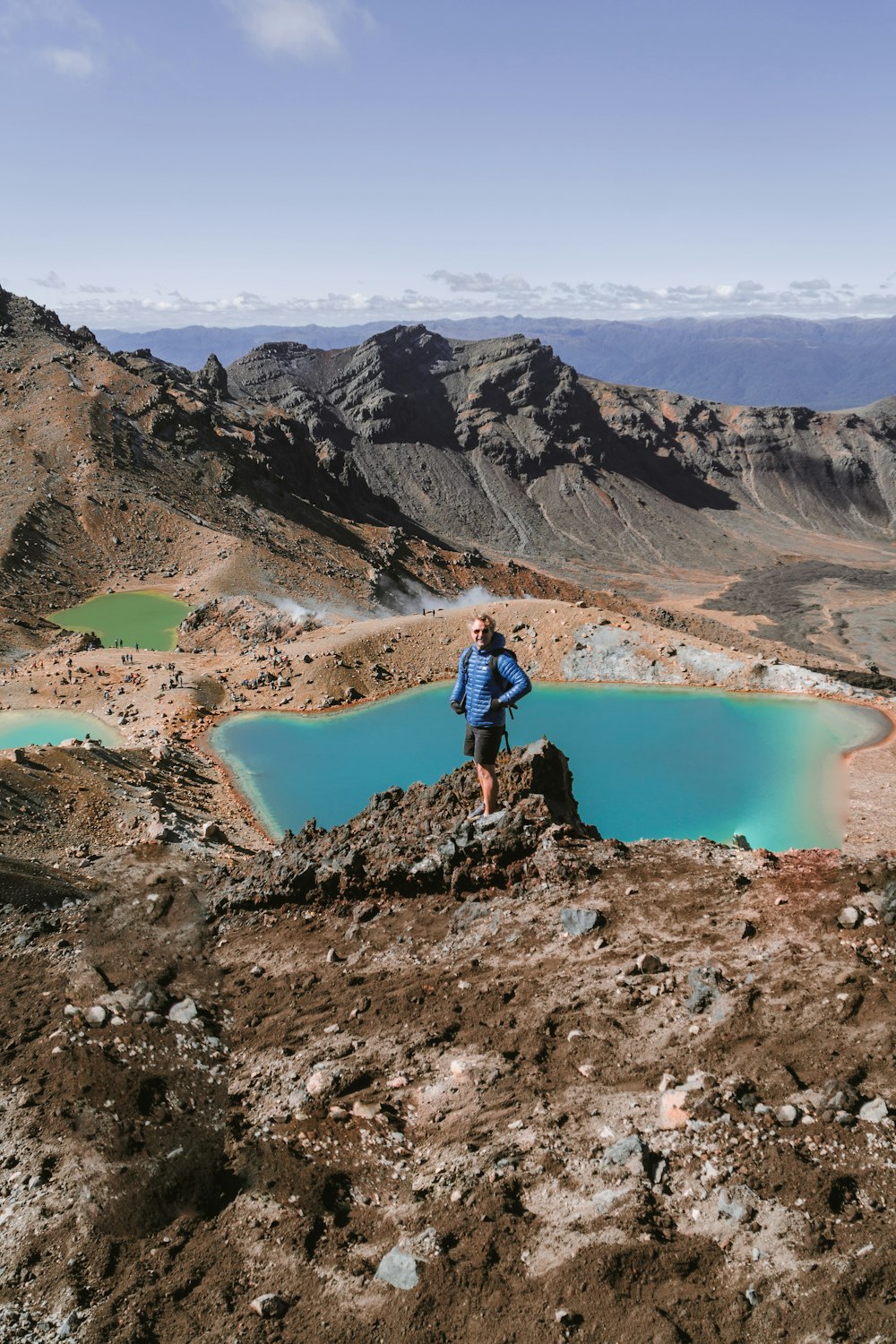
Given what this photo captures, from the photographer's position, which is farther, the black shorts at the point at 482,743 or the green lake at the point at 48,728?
the green lake at the point at 48,728

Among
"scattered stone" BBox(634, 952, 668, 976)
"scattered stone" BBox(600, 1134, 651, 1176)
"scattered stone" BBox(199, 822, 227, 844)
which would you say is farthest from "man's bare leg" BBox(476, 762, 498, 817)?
"scattered stone" BBox(199, 822, 227, 844)

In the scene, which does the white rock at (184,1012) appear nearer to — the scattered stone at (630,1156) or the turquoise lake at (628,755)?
the scattered stone at (630,1156)

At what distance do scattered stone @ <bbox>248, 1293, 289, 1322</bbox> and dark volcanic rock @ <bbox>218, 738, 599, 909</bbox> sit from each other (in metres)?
5.99

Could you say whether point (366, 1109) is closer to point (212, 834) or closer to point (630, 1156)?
point (630, 1156)

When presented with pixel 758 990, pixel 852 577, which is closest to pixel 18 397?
pixel 758 990

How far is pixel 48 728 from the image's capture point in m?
29.5

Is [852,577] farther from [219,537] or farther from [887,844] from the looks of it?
[887,844]

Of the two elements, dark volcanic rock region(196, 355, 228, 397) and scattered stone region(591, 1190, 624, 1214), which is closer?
scattered stone region(591, 1190, 624, 1214)

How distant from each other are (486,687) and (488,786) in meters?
1.77

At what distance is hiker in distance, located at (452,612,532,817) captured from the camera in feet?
36.9

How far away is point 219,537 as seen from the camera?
5509cm

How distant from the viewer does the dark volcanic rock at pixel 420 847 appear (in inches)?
458

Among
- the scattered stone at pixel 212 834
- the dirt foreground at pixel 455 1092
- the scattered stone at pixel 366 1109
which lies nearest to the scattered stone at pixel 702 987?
the dirt foreground at pixel 455 1092

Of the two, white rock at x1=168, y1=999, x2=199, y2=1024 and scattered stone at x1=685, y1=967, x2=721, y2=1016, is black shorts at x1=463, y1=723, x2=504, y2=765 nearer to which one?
scattered stone at x1=685, y1=967, x2=721, y2=1016
